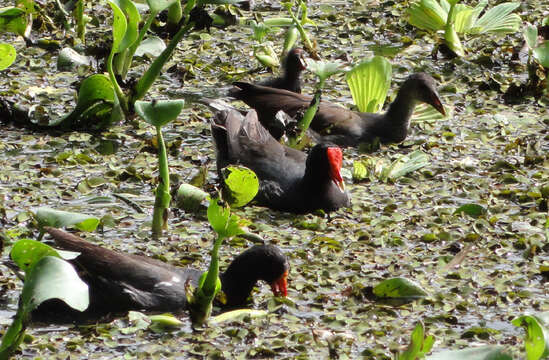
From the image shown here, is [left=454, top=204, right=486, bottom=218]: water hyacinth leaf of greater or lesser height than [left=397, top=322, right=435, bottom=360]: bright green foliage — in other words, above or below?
below

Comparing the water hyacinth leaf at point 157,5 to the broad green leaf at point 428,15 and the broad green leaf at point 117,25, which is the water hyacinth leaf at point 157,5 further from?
the broad green leaf at point 428,15

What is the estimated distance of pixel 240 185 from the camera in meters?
5.88

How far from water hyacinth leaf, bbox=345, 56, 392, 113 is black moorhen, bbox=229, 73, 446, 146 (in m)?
0.17

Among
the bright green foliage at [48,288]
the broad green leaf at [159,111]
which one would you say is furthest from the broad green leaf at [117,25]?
the bright green foliage at [48,288]

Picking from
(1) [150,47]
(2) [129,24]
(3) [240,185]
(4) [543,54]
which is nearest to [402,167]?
(3) [240,185]

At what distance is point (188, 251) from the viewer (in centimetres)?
609

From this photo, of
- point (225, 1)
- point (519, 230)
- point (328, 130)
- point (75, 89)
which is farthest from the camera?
point (75, 89)

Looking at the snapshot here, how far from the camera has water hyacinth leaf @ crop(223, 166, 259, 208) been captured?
227 inches

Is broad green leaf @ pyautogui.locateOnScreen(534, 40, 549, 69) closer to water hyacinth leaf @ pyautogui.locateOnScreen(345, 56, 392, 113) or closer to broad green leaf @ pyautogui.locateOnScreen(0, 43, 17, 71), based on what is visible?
water hyacinth leaf @ pyautogui.locateOnScreen(345, 56, 392, 113)

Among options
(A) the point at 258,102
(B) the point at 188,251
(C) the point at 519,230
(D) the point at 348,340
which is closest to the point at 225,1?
(A) the point at 258,102

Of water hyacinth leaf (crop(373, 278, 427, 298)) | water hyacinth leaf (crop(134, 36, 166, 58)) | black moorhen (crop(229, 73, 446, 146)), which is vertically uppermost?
water hyacinth leaf (crop(134, 36, 166, 58))

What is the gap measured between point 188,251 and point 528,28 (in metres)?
3.81

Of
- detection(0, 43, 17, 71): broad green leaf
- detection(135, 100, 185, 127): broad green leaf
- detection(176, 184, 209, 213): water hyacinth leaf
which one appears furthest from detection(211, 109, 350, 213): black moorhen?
detection(0, 43, 17, 71): broad green leaf

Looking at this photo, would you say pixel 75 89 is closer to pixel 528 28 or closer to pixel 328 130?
pixel 328 130
